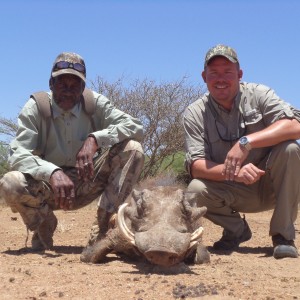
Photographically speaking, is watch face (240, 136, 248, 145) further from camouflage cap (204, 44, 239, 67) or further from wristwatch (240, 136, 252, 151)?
camouflage cap (204, 44, 239, 67)

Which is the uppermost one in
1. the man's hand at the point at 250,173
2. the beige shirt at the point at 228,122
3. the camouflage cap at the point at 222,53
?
the camouflage cap at the point at 222,53

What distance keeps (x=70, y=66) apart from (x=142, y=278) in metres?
2.33

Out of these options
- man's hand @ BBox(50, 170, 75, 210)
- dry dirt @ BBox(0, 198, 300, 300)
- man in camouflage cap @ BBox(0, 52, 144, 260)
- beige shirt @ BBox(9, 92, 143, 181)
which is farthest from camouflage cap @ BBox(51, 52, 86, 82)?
dry dirt @ BBox(0, 198, 300, 300)

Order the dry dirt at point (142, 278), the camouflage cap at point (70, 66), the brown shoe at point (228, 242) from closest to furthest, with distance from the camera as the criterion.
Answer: the dry dirt at point (142, 278) < the camouflage cap at point (70, 66) < the brown shoe at point (228, 242)

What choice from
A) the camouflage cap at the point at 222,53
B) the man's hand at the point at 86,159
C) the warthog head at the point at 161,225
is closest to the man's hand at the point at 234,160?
the warthog head at the point at 161,225

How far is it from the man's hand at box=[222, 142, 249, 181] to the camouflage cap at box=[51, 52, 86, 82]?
1.54 m

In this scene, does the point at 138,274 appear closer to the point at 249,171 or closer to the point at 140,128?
the point at 249,171

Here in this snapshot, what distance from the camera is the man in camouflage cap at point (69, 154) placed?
559 cm

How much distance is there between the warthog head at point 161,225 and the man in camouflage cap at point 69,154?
77 cm

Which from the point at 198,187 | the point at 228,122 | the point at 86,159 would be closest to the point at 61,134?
the point at 86,159

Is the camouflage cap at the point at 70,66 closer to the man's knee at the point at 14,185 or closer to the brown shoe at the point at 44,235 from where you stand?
the man's knee at the point at 14,185

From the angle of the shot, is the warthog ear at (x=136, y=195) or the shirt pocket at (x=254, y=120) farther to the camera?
the shirt pocket at (x=254, y=120)

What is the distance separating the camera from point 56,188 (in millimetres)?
5320

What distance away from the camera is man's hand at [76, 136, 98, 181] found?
18.5 ft
